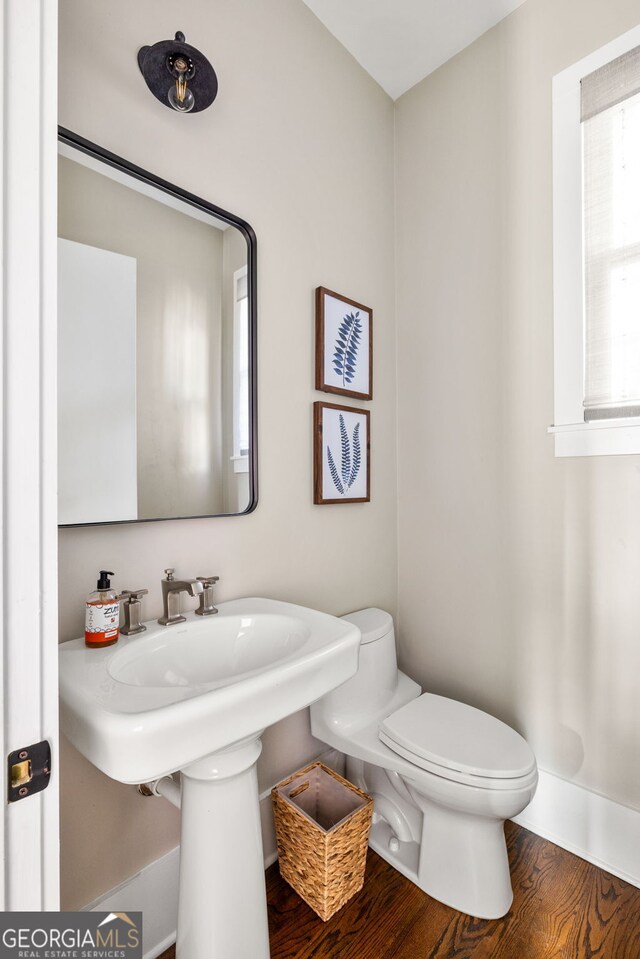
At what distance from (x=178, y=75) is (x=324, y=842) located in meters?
1.89

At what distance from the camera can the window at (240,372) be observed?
1325mm

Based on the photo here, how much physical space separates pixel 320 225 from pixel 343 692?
1555 millimetres

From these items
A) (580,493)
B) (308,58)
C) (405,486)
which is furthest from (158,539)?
(308,58)

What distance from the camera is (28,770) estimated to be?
1.69ft

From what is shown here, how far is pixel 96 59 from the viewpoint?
1046 millimetres

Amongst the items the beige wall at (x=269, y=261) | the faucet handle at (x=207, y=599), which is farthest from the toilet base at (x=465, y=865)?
the faucet handle at (x=207, y=599)

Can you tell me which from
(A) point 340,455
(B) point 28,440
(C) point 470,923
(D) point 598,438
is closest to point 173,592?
(B) point 28,440

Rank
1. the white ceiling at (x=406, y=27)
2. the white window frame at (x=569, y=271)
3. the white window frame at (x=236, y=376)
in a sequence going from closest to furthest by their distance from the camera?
1. the white window frame at (x=236, y=376)
2. the white window frame at (x=569, y=271)
3. the white ceiling at (x=406, y=27)

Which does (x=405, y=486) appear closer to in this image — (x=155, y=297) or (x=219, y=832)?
(x=155, y=297)

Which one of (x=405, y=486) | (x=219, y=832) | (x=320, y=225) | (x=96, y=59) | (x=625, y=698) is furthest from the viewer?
(x=405, y=486)

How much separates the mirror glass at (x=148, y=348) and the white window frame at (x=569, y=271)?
97 centimetres

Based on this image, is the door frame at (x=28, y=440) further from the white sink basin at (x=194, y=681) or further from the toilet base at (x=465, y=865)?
the toilet base at (x=465, y=865)

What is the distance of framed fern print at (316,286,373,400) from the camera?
5.16 feet

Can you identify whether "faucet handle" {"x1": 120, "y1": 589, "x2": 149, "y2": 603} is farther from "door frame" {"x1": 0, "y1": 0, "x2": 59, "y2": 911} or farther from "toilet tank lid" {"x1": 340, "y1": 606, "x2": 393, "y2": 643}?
"toilet tank lid" {"x1": 340, "y1": 606, "x2": 393, "y2": 643}
